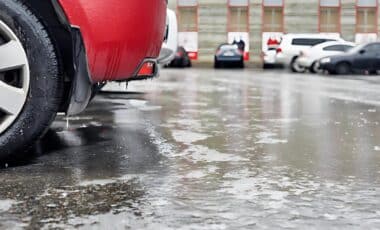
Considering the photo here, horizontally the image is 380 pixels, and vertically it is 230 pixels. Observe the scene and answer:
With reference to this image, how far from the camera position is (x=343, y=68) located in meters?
24.8

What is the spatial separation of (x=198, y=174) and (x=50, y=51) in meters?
1.28

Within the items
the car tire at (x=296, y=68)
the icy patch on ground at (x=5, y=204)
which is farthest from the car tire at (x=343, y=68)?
the icy patch on ground at (x=5, y=204)

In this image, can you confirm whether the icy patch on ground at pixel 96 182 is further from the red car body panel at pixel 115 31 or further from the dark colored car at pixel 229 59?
the dark colored car at pixel 229 59

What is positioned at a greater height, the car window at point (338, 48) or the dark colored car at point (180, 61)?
the car window at point (338, 48)

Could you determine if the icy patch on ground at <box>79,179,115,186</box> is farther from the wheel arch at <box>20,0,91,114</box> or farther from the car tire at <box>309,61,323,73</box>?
the car tire at <box>309,61,323,73</box>

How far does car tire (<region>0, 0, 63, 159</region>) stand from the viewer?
4.59m

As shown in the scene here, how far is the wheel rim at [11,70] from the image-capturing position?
15.0 feet

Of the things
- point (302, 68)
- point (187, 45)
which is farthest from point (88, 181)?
point (187, 45)

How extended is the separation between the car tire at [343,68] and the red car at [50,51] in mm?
20515

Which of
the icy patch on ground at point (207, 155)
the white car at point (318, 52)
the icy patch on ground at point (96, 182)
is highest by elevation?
the white car at point (318, 52)

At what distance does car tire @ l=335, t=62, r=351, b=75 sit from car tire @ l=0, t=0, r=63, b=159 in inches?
822

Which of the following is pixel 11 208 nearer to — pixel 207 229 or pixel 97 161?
pixel 207 229

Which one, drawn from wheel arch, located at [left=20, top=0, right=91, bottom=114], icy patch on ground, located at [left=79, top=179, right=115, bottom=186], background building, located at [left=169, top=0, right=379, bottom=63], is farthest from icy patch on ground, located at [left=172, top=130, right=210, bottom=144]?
background building, located at [left=169, top=0, right=379, bottom=63]

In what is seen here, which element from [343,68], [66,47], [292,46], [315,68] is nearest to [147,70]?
[66,47]
